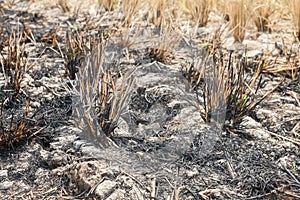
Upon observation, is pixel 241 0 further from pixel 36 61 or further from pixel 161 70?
pixel 36 61

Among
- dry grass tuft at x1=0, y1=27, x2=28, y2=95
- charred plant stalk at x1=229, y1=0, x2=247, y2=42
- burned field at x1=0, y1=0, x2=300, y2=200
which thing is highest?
charred plant stalk at x1=229, y1=0, x2=247, y2=42

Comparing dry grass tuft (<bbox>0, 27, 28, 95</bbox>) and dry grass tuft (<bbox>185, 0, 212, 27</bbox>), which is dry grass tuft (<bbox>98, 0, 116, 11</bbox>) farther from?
dry grass tuft (<bbox>0, 27, 28, 95</bbox>)

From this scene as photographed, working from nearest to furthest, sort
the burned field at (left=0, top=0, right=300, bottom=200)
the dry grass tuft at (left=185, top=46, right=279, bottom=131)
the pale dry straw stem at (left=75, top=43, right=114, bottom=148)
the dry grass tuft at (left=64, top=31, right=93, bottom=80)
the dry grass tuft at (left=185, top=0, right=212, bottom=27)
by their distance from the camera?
the burned field at (left=0, top=0, right=300, bottom=200) → the pale dry straw stem at (left=75, top=43, right=114, bottom=148) → the dry grass tuft at (left=185, top=46, right=279, bottom=131) → the dry grass tuft at (left=64, top=31, right=93, bottom=80) → the dry grass tuft at (left=185, top=0, right=212, bottom=27)

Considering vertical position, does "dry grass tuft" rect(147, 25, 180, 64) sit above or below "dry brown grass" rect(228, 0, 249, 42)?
below

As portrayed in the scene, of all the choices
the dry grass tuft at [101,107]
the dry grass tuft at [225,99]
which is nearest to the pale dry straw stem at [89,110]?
the dry grass tuft at [101,107]

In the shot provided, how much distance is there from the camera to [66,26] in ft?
10.2

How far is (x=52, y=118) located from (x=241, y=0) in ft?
4.81

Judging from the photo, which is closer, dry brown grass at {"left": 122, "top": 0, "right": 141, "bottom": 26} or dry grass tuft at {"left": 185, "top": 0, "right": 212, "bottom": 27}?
dry brown grass at {"left": 122, "top": 0, "right": 141, "bottom": 26}

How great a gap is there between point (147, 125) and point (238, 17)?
1.22 meters

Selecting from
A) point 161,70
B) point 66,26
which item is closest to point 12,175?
point 161,70

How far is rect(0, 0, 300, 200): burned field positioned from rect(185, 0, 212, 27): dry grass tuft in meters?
0.43

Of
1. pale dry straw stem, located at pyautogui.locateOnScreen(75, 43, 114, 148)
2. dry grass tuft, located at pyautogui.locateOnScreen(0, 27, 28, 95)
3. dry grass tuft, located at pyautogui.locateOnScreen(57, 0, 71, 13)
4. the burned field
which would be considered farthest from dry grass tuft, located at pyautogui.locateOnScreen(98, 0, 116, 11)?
pale dry straw stem, located at pyautogui.locateOnScreen(75, 43, 114, 148)

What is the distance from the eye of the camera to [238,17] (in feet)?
9.39

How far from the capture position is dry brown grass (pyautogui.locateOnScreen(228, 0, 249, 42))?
9.29 ft
